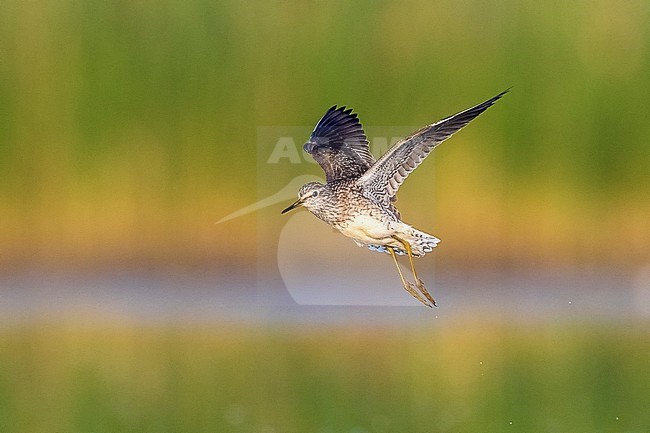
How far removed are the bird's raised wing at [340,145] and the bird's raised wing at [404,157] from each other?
0.29m

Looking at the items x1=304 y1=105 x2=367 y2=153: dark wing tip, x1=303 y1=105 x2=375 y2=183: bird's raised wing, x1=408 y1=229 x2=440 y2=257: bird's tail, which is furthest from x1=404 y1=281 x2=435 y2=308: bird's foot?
x1=304 y1=105 x2=367 y2=153: dark wing tip

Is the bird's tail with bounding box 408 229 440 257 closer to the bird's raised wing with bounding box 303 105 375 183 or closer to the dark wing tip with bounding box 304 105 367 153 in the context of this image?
the bird's raised wing with bounding box 303 105 375 183

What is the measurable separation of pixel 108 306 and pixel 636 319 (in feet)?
14.2

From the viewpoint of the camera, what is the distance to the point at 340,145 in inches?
275

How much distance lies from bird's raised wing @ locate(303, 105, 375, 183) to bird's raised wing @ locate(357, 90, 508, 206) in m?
0.29

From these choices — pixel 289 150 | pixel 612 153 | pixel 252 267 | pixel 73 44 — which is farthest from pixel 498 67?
pixel 73 44

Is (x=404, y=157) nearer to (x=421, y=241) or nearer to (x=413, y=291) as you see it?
(x=421, y=241)

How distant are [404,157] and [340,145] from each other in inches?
31.6

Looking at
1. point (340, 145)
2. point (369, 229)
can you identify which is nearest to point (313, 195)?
point (369, 229)

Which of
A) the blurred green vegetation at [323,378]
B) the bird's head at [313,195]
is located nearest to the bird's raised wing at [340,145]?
the bird's head at [313,195]

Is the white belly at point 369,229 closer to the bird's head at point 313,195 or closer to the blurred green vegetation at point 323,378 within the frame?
the bird's head at point 313,195

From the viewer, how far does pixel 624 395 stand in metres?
7.44

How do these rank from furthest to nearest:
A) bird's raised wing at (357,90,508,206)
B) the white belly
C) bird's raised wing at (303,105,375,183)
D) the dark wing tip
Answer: the dark wing tip
bird's raised wing at (303,105,375,183)
the white belly
bird's raised wing at (357,90,508,206)

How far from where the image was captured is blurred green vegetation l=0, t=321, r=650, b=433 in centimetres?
715
